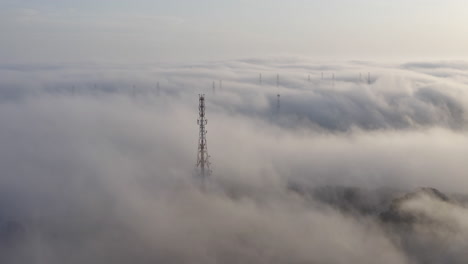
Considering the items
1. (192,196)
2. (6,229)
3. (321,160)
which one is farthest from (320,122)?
(6,229)

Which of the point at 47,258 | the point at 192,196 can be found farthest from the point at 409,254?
the point at 47,258

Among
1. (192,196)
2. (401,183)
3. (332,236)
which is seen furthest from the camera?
(401,183)

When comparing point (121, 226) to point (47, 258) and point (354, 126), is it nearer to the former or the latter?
point (47, 258)

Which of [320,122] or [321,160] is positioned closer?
[321,160]

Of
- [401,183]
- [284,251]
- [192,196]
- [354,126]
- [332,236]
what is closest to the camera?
[284,251]

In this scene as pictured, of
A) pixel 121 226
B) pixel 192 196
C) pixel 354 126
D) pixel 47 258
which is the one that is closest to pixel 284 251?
pixel 192 196

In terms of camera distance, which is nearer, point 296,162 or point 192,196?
point 192,196

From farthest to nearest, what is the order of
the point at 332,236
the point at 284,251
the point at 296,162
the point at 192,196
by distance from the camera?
1. the point at 296,162
2. the point at 192,196
3. the point at 332,236
4. the point at 284,251

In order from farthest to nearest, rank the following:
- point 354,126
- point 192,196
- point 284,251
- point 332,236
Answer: point 354,126, point 192,196, point 332,236, point 284,251

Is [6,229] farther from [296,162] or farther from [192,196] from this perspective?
[296,162]
